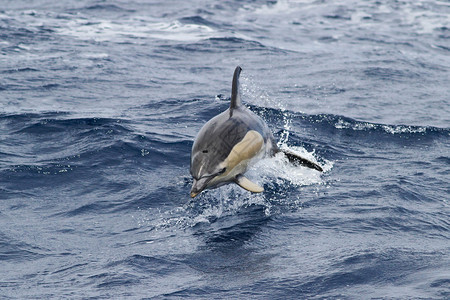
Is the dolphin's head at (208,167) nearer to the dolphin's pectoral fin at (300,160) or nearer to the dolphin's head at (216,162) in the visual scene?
the dolphin's head at (216,162)

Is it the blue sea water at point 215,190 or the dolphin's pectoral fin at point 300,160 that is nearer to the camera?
the blue sea water at point 215,190

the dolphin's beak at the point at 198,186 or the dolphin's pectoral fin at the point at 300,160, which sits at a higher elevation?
the dolphin's beak at the point at 198,186

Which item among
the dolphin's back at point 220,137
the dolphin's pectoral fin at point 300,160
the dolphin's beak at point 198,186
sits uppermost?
the dolphin's back at point 220,137

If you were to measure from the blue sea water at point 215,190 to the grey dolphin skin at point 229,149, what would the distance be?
0.71 meters

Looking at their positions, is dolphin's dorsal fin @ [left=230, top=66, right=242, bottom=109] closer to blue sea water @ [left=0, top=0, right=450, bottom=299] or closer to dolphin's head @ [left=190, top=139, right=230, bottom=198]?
dolphin's head @ [left=190, top=139, right=230, bottom=198]

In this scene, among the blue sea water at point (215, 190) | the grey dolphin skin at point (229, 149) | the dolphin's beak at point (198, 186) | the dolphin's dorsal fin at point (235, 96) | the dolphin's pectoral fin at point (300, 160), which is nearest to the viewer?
the blue sea water at point (215, 190)

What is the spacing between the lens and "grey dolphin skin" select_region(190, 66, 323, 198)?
9766mm

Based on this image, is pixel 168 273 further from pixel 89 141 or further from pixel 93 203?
pixel 89 141

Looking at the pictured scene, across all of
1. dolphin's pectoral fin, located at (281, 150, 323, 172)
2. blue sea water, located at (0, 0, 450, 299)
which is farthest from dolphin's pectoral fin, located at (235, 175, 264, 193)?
dolphin's pectoral fin, located at (281, 150, 323, 172)

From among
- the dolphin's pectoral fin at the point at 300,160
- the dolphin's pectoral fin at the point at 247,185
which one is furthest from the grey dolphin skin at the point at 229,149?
the dolphin's pectoral fin at the point at 300,160

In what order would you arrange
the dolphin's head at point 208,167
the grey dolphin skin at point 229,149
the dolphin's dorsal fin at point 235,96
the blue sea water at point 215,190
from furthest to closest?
the dolphin's dorsal fin at point 235,96
the grey dolphin skin at point 229,149
the dolphin's head at point 208,167
the blue sea water at point 215,190

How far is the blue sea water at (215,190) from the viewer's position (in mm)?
8477

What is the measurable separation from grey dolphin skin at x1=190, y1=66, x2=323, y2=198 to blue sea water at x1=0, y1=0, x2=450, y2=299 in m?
0.71

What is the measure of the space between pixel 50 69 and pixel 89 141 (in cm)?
745
